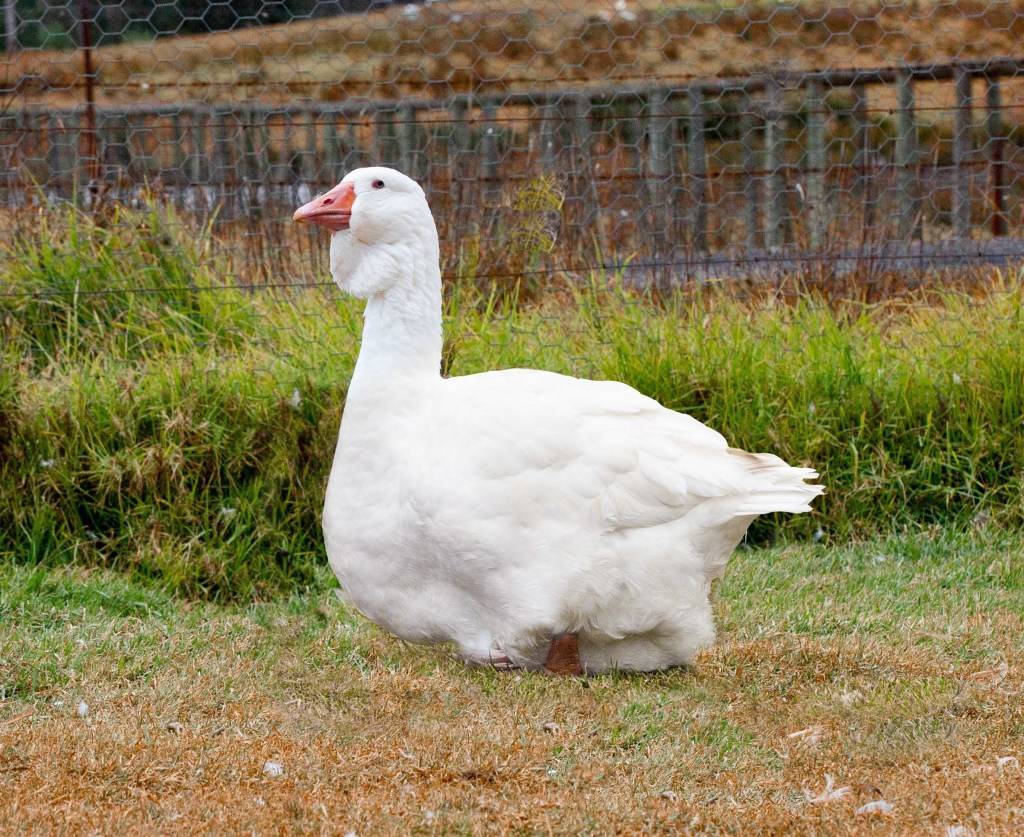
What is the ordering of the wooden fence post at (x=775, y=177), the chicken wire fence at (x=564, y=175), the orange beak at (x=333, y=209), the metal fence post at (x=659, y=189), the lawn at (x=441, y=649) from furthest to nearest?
1. the wooden fence post at (x=775, y=177)
2. the metal fence post at (x=659, y=189)
3. the chicken wire fence at (x=564, y=175)
4. the orange beak at (x=333, y=209)
5. the lawn at (x=441, y=649)

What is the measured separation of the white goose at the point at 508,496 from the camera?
12.6ft

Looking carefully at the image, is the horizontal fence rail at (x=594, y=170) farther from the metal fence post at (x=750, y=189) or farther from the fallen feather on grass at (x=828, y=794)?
the fallen feather on grass at (x=828, y=794)

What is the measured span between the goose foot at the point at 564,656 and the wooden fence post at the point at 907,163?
3.98 m

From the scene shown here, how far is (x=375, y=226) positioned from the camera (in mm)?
4121

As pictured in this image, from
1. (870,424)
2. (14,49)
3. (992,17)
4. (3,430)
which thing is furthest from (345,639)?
(992,17)

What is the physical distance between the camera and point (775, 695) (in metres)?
3.97

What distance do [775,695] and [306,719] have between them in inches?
51.7

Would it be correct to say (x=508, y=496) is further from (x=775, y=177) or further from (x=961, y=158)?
(x=775, y=177)

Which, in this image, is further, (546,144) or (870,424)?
(546,144)

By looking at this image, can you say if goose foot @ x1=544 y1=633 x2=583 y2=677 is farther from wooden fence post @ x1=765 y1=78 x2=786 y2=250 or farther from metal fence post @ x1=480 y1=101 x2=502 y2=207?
wooden fence post @ x1=765 y1=78 x2=786 y2=250

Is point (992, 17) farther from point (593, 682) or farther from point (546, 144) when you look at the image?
point (593, 682)

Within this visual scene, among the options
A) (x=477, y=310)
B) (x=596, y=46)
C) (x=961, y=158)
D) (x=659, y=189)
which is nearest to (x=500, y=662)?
(x=477, y=310)

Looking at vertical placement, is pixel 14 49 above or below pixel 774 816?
above

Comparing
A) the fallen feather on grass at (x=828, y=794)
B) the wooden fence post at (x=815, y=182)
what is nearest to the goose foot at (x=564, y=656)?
the fallen feather on grass at (x=828, y=794)
